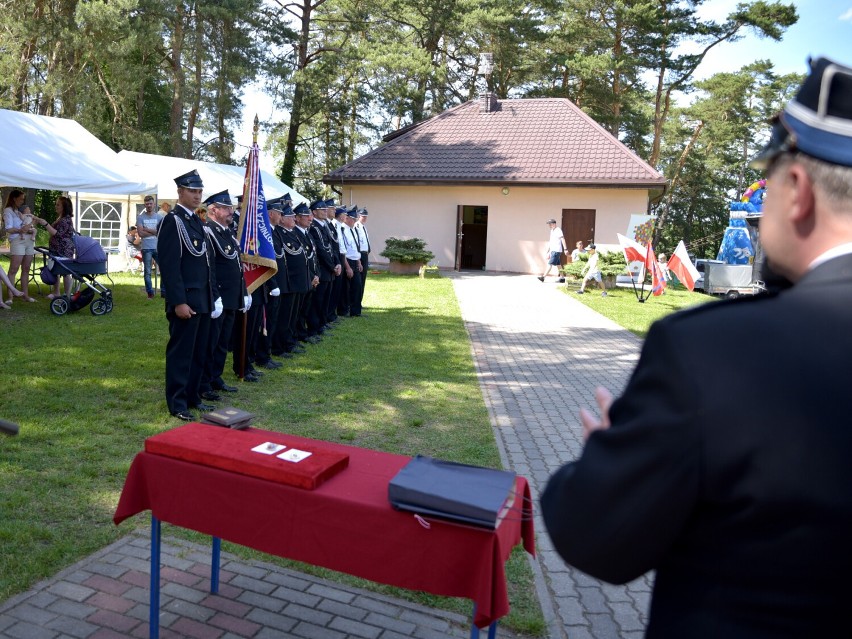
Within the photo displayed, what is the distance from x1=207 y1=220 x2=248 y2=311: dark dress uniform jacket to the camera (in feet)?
23.0

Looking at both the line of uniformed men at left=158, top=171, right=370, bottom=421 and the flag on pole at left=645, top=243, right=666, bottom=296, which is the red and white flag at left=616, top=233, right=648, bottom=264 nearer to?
the flag on pole at left=645, top=243, right=666, bottom=296

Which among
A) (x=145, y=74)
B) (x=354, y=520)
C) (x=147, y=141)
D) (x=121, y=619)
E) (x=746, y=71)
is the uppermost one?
(x=746, y=71)

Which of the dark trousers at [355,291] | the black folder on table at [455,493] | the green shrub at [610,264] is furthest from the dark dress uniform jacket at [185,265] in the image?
the green shrub at [610,264]

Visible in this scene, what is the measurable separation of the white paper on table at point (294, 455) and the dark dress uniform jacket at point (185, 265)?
12.5 ft

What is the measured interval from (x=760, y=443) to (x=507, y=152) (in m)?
26.0

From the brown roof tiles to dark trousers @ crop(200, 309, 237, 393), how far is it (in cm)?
1812

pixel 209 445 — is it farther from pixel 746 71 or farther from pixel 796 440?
pixel 746 71

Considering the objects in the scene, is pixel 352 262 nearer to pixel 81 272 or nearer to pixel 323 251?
pixel 323 251

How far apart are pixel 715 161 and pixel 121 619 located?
46.8 m

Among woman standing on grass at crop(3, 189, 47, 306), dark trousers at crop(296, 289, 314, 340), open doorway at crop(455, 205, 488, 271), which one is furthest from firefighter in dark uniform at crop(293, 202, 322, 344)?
open doorway at crop(455, 205, 488, 271)

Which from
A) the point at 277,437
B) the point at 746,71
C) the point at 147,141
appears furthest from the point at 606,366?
the point at 746,71

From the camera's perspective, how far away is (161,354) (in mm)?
8891

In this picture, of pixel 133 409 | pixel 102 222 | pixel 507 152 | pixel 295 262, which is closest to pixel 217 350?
pixel 133 409

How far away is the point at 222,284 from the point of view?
7121 mm
